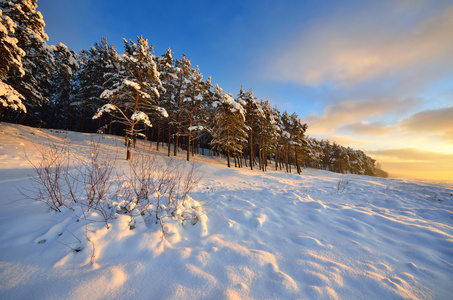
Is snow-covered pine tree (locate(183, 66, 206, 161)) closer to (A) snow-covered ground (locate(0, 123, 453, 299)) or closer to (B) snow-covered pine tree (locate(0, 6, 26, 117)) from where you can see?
(B) snow-covered pine tree (locate(0, 6, 26, 117))

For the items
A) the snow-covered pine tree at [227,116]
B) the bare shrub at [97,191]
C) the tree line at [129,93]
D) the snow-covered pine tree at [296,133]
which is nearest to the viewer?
the bare shrub at [97,191]

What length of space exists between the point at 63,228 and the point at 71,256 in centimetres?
67

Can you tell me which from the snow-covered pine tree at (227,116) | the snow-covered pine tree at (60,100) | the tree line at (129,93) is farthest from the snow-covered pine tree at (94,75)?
the snow-covered pine tree at (227,116)

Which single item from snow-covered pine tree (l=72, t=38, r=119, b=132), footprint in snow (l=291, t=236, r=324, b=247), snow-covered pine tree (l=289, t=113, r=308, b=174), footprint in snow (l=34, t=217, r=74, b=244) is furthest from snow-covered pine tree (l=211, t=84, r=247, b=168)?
snow-covered pine tree (l=72, t=38, r=119, b=132)

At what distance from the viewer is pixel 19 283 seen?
1390mm

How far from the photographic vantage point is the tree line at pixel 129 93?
884 centimetres

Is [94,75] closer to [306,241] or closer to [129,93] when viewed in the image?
[129,93]

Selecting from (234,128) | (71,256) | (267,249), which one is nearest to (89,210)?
(71,256)

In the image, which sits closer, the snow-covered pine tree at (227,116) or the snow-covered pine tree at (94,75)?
the snow-covered pine tree at (227,116)

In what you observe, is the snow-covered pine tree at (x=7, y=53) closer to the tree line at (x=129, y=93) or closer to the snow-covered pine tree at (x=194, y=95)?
the tree line at (x=129, y=93)

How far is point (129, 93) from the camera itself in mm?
11531

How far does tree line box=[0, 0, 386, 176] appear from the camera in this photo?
29.0 ft

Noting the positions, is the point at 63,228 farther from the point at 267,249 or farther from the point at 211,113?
the point at 211,113

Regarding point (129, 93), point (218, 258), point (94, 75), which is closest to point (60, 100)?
point (94, 75)
